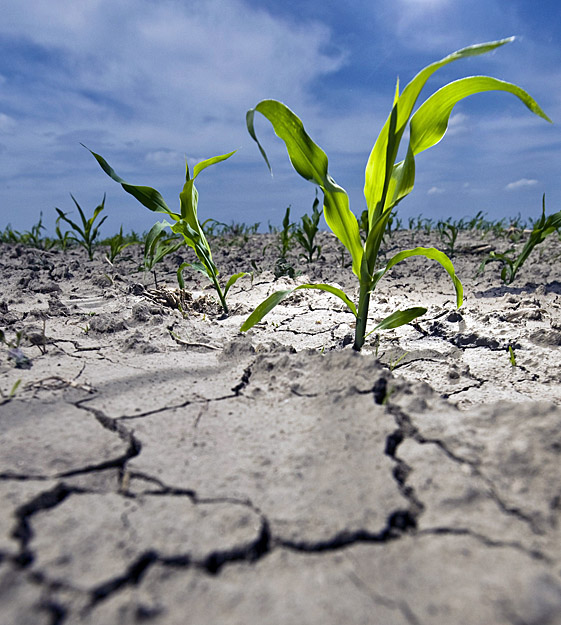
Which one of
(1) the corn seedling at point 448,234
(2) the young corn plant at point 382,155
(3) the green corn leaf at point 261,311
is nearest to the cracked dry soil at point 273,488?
(3) the green corn leaf at point 261,311

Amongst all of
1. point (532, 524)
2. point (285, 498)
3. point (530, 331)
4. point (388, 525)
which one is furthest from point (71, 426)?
point (530, 331)

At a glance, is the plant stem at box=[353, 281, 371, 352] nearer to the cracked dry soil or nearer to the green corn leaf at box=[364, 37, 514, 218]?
the cracked dry soil

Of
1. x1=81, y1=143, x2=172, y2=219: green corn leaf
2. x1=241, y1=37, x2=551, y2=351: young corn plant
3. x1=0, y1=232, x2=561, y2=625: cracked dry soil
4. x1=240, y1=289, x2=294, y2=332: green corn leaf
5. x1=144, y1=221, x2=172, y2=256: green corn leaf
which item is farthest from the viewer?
x1=144, y1=221, x2=172, y2=256: green corn leaf

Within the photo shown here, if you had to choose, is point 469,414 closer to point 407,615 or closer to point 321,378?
point 321,378

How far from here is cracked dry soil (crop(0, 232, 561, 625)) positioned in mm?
693

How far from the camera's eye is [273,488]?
934mm

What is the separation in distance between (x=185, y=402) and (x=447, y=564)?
82cm

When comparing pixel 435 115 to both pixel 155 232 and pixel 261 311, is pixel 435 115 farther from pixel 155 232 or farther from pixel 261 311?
pixel 155 232

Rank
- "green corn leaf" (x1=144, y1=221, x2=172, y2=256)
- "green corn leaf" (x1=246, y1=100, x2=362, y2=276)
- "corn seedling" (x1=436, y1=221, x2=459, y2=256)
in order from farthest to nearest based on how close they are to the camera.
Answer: "corn seedling" (x1=436, y1=221, x2=459, y2=256) < "green corn leaf" (x1=144, y1=221, x2=172, y2=256) < "green corn leaf" (x1=246, y1=100, x2=362, y2=276)

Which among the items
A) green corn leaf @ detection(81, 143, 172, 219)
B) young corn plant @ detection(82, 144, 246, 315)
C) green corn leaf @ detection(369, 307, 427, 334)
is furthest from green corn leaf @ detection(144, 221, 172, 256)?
green corn leaf @ detection(369, 307, 427, 334)

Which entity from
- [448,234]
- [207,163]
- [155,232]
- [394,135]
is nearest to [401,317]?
[394,135]

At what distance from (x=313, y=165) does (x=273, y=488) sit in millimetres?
1221

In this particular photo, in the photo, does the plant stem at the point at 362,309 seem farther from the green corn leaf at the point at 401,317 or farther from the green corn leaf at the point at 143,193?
the green corn leaf at the point at 143,193

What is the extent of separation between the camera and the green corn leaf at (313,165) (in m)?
1.63
